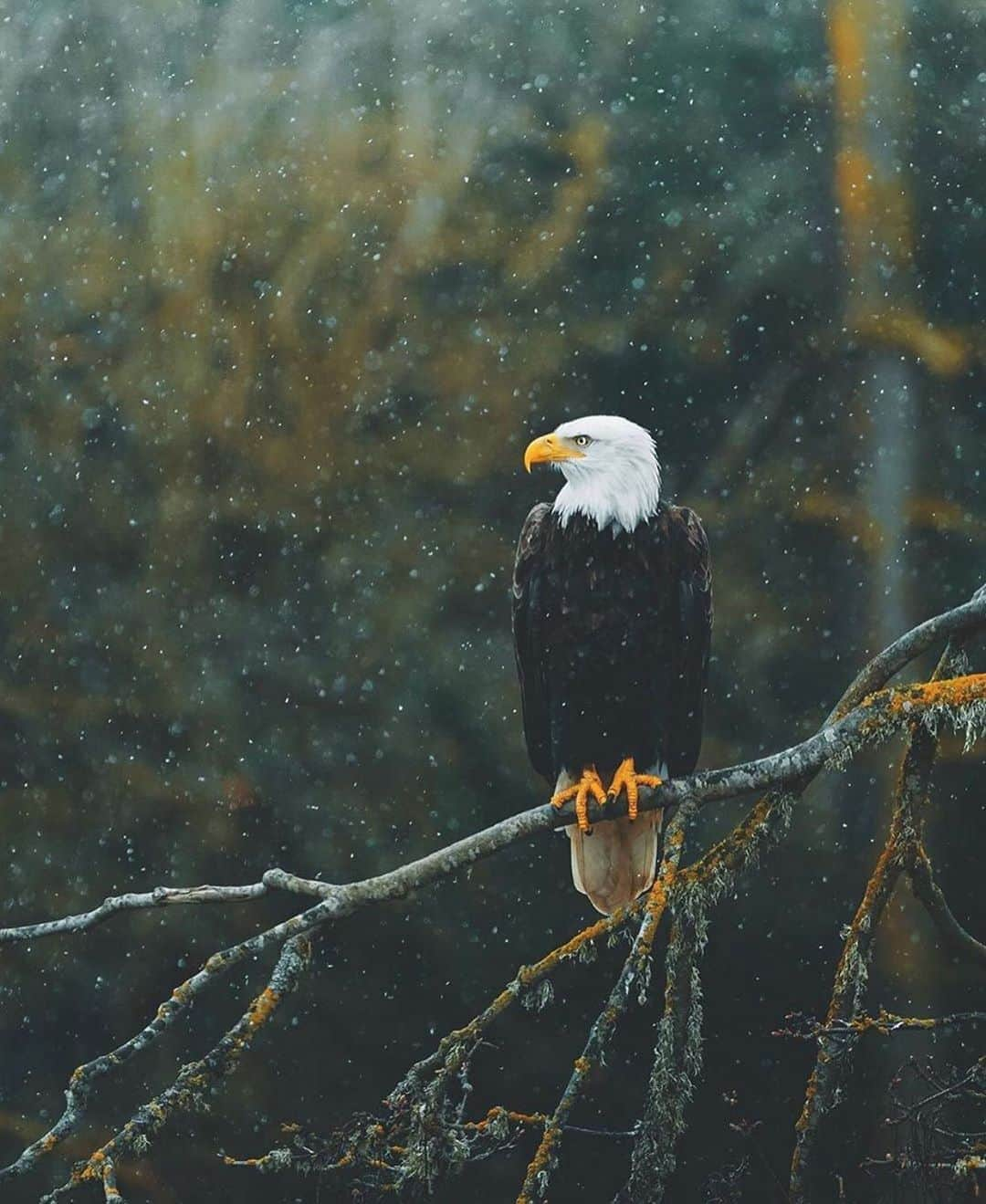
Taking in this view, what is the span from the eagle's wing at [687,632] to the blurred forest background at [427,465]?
739mm

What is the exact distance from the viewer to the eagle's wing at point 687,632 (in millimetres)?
2812

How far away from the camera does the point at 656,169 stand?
3871 mm

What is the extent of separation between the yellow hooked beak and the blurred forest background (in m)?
0.83

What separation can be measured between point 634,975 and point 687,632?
3.50 ft

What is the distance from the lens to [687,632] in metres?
2.83

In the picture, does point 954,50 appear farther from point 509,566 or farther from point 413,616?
point 413,616

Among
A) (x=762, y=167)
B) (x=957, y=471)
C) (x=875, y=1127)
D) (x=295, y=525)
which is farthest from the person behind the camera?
(x=295, y=525)

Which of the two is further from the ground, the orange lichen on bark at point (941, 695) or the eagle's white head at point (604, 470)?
the eagle's white head at point (604, 470)

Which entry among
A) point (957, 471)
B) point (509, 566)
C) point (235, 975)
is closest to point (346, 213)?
point (509, 566)

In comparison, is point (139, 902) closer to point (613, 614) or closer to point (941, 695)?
point (941, 695)

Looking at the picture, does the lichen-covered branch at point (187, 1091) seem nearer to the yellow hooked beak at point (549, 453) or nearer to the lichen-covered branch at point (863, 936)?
the lichen-covered branch at point (863, 936)

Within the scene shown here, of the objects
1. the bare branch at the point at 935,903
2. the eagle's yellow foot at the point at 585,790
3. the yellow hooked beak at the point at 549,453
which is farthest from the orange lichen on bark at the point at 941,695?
the yellow hooked beak at the point at 549,453

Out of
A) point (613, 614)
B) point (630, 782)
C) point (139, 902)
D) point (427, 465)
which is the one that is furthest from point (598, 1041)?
point (427, 465)

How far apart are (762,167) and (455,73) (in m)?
0.95
